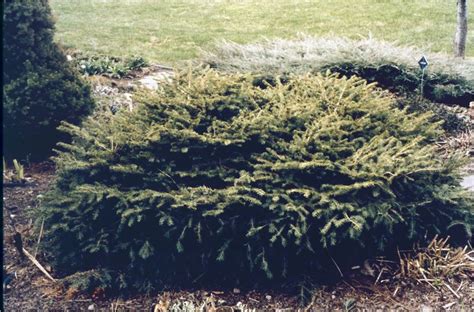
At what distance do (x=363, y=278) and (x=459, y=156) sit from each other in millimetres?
1144

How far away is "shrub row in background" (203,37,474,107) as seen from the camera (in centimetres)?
613

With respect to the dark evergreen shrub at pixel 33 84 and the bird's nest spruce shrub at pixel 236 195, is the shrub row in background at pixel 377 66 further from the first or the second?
the bird's nest spruce shrub at pixel 236 195

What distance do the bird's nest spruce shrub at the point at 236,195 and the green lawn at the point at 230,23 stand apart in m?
5.19

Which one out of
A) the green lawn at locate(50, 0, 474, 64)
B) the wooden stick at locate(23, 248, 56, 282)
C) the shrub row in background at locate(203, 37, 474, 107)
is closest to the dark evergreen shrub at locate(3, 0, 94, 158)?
the wooden stick at locate(23, 248, 56, 282)

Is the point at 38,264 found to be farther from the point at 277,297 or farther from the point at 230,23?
the point at 230,23

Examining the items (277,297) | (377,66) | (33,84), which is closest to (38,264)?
(277,297)

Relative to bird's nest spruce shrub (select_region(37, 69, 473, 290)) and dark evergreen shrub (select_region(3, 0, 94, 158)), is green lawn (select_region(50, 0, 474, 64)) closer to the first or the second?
dark evergreen shrub (select_region(3, 0, 94, 158))

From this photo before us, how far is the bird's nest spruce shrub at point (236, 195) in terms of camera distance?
354 cm

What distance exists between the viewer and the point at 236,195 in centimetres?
351

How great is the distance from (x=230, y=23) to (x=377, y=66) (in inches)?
210

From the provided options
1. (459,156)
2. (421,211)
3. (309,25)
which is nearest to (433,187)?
(421,211)

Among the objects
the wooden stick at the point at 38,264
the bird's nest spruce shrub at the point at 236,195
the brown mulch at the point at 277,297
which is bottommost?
the brown mulch at the point at 277,297

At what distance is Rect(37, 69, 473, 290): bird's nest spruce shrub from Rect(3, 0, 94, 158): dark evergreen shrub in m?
1.22

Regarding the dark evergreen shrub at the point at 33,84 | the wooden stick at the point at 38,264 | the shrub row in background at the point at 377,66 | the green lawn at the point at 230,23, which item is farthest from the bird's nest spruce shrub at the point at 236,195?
the green lawn at the point at 230,23
